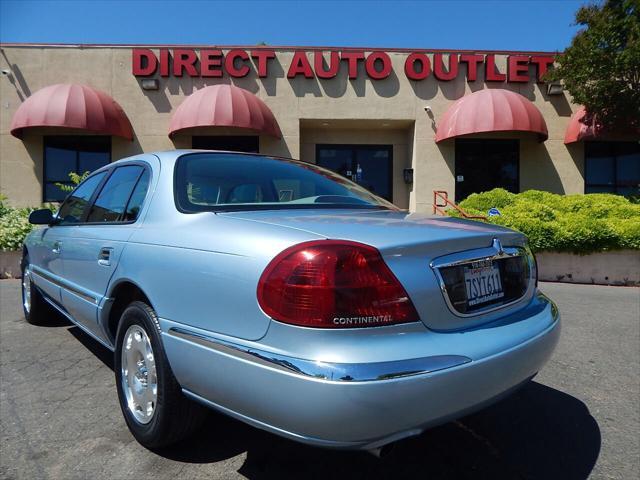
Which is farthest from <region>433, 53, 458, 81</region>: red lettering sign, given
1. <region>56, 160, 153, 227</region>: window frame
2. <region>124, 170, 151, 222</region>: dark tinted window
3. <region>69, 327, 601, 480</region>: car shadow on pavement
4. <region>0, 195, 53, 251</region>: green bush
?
<region>124, 170, 151, 222</region>: dark tinted window

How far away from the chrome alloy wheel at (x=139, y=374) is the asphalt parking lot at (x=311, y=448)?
22 centimetres

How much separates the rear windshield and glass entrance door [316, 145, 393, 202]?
1224 cm

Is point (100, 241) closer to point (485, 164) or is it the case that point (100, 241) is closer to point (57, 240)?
point (57, 240)

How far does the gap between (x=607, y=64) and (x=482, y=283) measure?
12.0 meters

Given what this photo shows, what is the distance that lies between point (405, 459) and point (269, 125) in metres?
11.8

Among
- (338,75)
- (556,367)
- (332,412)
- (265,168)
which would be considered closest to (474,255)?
(332,412)

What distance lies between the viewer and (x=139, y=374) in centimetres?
235

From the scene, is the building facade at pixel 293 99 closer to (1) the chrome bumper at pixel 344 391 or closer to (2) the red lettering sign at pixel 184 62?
(2) the red lettering sign at pixel 184 62

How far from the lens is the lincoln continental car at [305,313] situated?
5.08 feet

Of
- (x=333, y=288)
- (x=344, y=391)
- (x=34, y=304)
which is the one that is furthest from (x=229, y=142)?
(x=344, y=391)

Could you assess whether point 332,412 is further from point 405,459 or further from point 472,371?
point 405,459

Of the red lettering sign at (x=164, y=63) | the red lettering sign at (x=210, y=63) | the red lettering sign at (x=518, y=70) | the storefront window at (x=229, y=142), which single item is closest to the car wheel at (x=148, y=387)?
the storefront window at (x=229, y=142)

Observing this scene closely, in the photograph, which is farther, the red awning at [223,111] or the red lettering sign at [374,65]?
the red lettering sign at [374,65]

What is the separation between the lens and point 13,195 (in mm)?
13984
